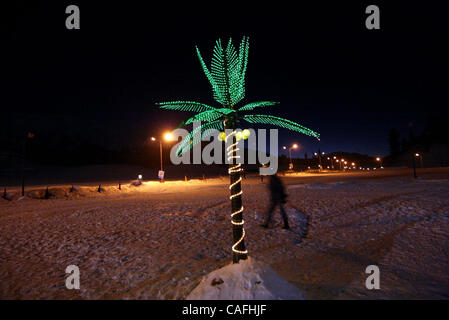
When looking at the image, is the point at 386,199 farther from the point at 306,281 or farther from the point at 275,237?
the point at 306,281

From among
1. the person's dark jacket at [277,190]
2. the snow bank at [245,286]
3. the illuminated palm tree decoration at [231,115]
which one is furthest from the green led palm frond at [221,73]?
the person's dark jacket at [277,190]

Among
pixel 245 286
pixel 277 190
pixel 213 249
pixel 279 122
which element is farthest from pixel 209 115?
pixel 277 190

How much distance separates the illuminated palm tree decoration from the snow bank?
26 cm

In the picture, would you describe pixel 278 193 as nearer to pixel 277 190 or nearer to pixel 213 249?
pixel 277 190

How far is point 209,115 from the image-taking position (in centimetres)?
340

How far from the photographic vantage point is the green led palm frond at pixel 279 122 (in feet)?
11.3

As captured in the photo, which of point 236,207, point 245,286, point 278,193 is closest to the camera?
point 245,286

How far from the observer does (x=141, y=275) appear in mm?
4730

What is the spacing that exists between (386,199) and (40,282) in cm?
1429

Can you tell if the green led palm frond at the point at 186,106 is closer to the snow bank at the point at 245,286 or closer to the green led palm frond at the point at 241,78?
the green led palm frond at the point at 241,78

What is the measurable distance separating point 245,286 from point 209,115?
99.8 inches

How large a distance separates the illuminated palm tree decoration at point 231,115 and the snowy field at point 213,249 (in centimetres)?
190

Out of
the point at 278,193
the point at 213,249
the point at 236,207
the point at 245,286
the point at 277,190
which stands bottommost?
the point at 213,249

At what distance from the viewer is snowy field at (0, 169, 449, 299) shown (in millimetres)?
4168
